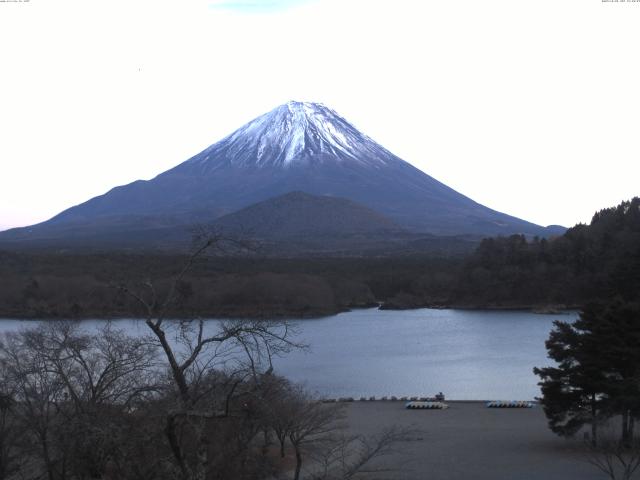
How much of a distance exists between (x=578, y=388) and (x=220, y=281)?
28.5m

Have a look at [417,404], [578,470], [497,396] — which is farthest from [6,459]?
[497,396]

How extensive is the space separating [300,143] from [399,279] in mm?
51027

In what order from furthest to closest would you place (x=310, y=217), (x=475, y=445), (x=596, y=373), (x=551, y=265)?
(x=310, y=217) → (x=551, y=265) → (x=475, y=445) → (x=596, y=373)

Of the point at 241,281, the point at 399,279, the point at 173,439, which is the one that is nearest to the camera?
the point at 173,439

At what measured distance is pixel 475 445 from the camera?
38.3ft

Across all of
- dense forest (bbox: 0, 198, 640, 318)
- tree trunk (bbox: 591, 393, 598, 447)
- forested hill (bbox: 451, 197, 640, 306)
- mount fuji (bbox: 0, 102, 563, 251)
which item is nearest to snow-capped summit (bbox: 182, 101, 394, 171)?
mount fuji (bbox: 0, 102, 563, 251)

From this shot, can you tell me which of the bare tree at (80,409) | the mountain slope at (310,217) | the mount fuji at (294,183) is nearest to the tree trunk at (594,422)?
the bare tree at (80,409)

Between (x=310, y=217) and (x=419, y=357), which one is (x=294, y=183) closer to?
(x=310, y=217)

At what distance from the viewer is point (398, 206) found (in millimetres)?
88750

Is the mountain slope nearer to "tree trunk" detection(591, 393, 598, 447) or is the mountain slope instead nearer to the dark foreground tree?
the dark foreground tree

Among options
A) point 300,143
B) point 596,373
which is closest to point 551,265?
point 596,373

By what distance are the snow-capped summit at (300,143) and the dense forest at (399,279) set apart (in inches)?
1836

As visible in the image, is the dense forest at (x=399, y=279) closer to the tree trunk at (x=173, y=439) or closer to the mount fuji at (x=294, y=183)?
the tree trunk at (x=173, y=439)

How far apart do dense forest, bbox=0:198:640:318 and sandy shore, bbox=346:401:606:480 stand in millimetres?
19167
